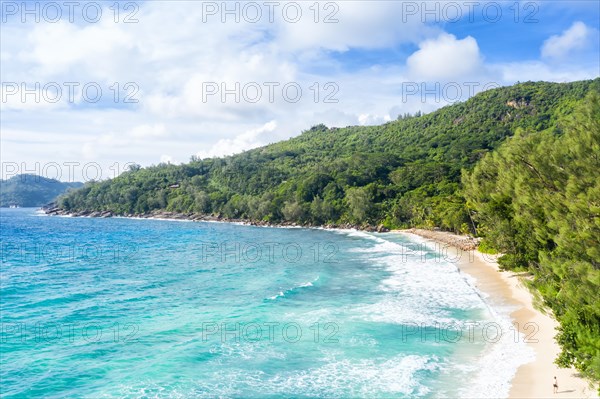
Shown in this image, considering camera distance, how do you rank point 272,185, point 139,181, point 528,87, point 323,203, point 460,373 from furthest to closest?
point 139,181 < point 528,87 < point 272,185 < point 323,203 < point 460,373

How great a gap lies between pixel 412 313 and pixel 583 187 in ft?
51.7

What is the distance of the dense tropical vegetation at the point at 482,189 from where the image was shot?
18.4 m

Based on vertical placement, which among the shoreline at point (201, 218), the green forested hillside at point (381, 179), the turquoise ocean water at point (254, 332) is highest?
the green forested hillside at point (381, 179)

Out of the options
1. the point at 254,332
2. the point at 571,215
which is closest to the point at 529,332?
the point at 571,215

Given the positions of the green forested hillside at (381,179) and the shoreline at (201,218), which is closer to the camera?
the green forested hillside at (381,179)

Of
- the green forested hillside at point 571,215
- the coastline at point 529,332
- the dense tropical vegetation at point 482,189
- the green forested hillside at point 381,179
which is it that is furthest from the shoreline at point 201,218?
the green forested hillside at point 571,215

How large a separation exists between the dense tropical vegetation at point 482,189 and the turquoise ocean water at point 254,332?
224 inches

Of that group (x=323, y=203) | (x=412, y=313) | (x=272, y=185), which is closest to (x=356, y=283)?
(x=412, y=313)

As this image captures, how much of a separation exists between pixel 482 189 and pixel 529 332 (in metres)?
21.1

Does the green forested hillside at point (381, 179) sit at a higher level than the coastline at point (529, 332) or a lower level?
higher

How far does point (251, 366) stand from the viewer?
2309 cm

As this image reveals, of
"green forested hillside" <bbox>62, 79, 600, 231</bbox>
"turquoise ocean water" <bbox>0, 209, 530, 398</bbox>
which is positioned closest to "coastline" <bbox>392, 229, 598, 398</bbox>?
"turquoise ocean water" <bbox>0, 209, 530, 398</bbox>

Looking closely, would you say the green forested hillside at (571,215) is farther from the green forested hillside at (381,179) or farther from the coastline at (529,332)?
the green forested hillside at (381,179)

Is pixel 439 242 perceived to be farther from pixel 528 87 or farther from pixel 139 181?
pixel 139 181
